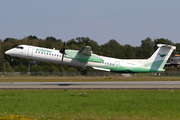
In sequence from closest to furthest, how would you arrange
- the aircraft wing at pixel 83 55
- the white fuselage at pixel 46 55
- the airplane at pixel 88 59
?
the white fuselage at pixel 46 55 → the airplane at pixel 88 59 → the aircraft wing at pixel 83 55

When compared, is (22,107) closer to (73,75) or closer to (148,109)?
(148,109)

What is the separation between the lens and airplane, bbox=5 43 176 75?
38.2 metres

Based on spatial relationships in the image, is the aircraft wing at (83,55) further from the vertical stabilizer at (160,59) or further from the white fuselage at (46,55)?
the vertical stabilizer at (160,59)

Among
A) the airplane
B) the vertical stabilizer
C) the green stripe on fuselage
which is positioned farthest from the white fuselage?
the vertical stabilizer

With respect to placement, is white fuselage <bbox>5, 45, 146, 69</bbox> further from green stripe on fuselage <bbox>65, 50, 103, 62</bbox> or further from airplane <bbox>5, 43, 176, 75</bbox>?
green stripe on fuselage <bbox>65, 50, 103, 62</bbox>

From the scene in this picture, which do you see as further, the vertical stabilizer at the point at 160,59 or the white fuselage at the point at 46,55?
the vertical stabilizer at the point at 160,59

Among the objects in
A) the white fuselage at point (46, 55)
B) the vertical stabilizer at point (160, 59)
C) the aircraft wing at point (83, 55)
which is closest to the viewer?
the white fuselage at point (46, 55)

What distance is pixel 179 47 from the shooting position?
137 meters

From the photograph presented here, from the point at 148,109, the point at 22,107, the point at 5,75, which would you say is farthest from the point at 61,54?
the point at 5,75

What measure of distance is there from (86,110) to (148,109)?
15.0 ft

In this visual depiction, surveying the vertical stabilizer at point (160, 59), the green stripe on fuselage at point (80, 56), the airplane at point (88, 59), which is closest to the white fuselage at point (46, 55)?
the airplane at point (88, 59)

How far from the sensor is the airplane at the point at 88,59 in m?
38.2

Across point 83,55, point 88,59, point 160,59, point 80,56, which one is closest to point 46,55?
point 80,56

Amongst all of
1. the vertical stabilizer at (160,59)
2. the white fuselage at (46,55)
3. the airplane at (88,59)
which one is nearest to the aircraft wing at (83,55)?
the airplane at (88,59)
